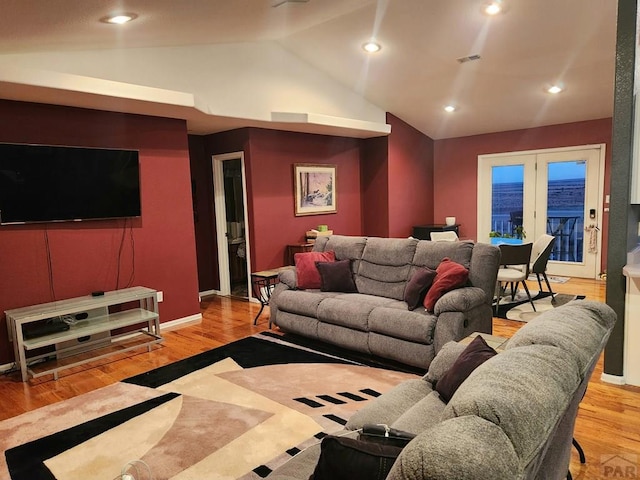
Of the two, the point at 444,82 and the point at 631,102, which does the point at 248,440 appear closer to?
the point at 631,102

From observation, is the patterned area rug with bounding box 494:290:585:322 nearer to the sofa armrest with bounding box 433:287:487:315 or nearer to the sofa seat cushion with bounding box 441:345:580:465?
the sofa armrest with bounding box 433:287:487:315

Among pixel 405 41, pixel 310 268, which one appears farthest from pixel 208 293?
pixel 405 41

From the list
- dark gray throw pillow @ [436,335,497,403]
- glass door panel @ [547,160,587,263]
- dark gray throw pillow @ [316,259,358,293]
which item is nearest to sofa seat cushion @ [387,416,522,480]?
dark gray throw pillow @ [436,335,497,403]

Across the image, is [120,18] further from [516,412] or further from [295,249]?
[295,249]

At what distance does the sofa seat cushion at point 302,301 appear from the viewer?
4.11 m

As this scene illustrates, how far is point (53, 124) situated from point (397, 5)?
11.0 feet

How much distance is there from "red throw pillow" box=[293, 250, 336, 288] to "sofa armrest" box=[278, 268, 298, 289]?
5 centimetres

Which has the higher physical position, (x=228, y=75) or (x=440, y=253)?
(x=228, y=75)

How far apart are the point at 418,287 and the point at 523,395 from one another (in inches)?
108

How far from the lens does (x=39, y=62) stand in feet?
11.7

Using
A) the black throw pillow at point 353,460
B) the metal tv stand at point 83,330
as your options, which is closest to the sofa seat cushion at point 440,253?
the metal tv stand at point 83,330

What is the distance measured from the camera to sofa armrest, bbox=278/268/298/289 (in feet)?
14.8

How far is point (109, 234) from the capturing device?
173 inches

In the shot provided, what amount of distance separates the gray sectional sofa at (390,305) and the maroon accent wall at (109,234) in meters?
1.29
